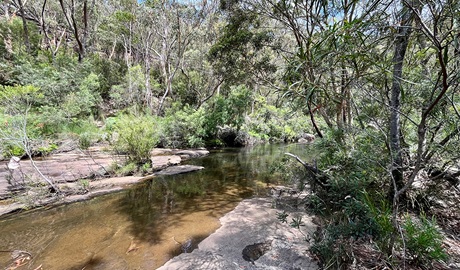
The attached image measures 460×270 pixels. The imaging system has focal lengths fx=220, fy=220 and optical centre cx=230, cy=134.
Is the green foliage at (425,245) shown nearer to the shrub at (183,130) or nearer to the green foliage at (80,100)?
the shrub at (183,130)

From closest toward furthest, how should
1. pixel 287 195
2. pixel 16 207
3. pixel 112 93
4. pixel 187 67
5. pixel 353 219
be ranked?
pixel 353 219
pixel 16 207
pixel 287 195
pixel 112 93
pixel 187 67

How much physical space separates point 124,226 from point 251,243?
2610mm

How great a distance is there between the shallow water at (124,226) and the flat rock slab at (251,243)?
0.95ft

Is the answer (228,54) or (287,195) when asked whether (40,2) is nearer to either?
(228,54)

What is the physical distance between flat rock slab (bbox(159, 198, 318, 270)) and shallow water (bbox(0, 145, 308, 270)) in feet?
0.95

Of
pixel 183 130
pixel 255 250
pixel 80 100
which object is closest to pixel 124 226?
pixel 255 250

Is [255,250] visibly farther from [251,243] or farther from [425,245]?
[425,245]

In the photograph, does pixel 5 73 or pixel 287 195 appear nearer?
pixel 287 195

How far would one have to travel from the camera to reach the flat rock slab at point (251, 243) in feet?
9.68

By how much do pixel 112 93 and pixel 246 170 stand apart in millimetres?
13819

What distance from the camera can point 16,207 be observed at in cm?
512

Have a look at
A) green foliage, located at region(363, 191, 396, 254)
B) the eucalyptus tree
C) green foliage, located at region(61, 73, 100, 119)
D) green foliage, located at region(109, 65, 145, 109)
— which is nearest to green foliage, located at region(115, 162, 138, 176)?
green foliage, located at region(61, 73, 100, 119)

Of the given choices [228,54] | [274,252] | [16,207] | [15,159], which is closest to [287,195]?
[274,252]

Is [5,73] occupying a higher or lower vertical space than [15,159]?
higher
